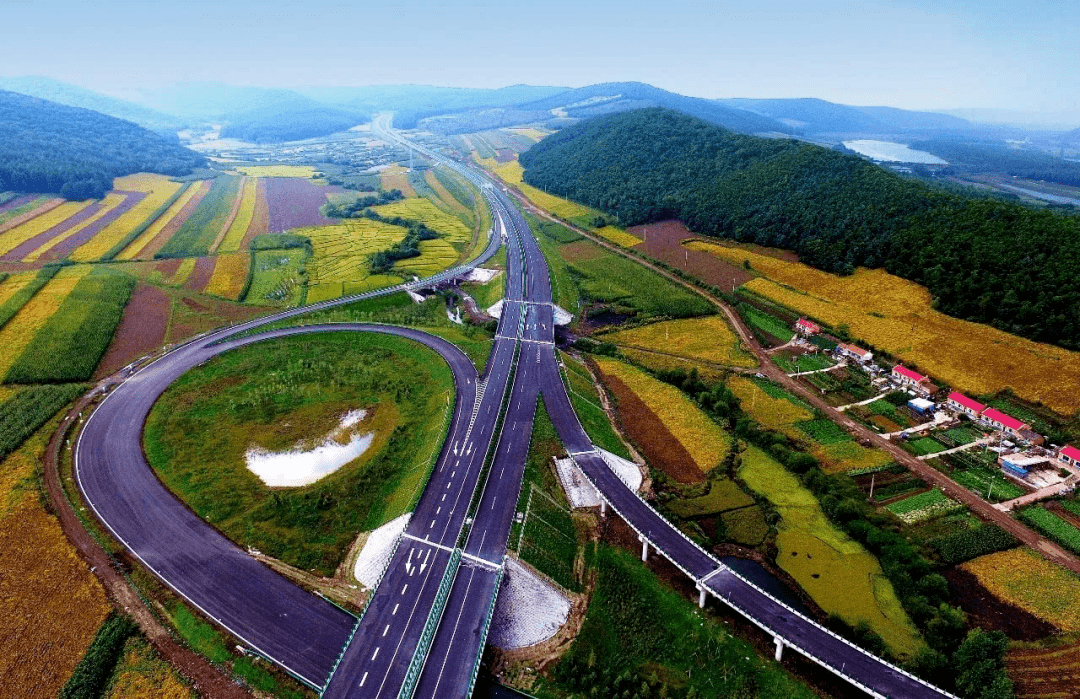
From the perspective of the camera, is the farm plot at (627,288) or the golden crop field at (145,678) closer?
the golden crop field at (145,678)

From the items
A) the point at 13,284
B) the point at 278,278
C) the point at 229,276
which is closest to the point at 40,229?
the point at 13,284

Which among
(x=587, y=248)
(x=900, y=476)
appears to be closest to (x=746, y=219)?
(x=587, y=248)

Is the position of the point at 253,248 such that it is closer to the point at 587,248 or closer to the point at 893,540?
the point at 587,248

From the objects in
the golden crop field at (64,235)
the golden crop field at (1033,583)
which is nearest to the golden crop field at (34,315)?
the golden crop field at (64,235)

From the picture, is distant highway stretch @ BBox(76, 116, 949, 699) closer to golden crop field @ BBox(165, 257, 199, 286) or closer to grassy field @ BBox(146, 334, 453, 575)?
grassy field @ BBox(146, 334, 453, 575)

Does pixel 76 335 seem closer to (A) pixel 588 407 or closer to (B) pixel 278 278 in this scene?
(B) pixel 278 278

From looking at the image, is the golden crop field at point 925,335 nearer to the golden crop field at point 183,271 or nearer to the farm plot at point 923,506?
the farm plot at point 923,506

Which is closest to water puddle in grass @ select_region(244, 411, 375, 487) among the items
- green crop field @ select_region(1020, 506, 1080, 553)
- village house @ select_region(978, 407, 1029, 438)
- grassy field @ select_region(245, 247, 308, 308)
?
grassy field @ select_region(245, 247, 308, 308)
